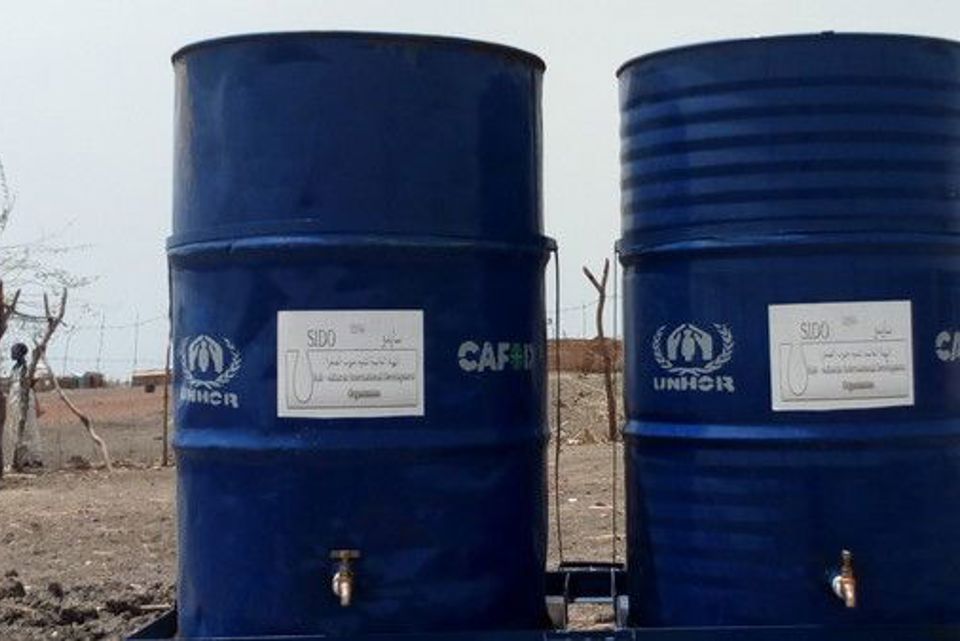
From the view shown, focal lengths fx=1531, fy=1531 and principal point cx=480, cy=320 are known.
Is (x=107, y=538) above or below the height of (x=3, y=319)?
below

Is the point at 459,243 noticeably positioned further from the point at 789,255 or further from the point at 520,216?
the point at 789,255

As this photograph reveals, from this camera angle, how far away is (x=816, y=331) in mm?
3840

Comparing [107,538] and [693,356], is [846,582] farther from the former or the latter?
[107,538]

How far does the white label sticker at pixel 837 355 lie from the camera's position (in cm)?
383

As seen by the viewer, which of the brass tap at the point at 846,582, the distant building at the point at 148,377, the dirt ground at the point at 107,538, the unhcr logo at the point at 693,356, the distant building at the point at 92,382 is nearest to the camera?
the brass tap at the point at 846,582

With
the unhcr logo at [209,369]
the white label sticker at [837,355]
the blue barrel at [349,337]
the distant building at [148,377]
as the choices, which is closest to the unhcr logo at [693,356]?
the white label sticker at [837,355]

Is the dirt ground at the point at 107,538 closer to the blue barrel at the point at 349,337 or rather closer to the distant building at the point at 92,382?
the blue barrel at the point at 349,337

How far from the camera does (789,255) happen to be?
3.87 m

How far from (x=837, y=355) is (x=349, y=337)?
4.00 feet

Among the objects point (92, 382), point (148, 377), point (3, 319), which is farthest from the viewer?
point (92, 382)

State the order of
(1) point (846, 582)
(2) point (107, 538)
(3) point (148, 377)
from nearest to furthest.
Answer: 1. (1) point (846, 582)
2. (2) point (107, 538)
3. (3) point (148, 377)

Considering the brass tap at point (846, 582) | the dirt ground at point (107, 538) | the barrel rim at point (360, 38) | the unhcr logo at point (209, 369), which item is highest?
the barrel rim at point (360, 38)

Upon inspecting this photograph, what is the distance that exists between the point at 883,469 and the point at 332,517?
4.59 feet

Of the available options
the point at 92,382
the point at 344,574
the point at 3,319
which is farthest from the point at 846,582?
the point at 92,382
